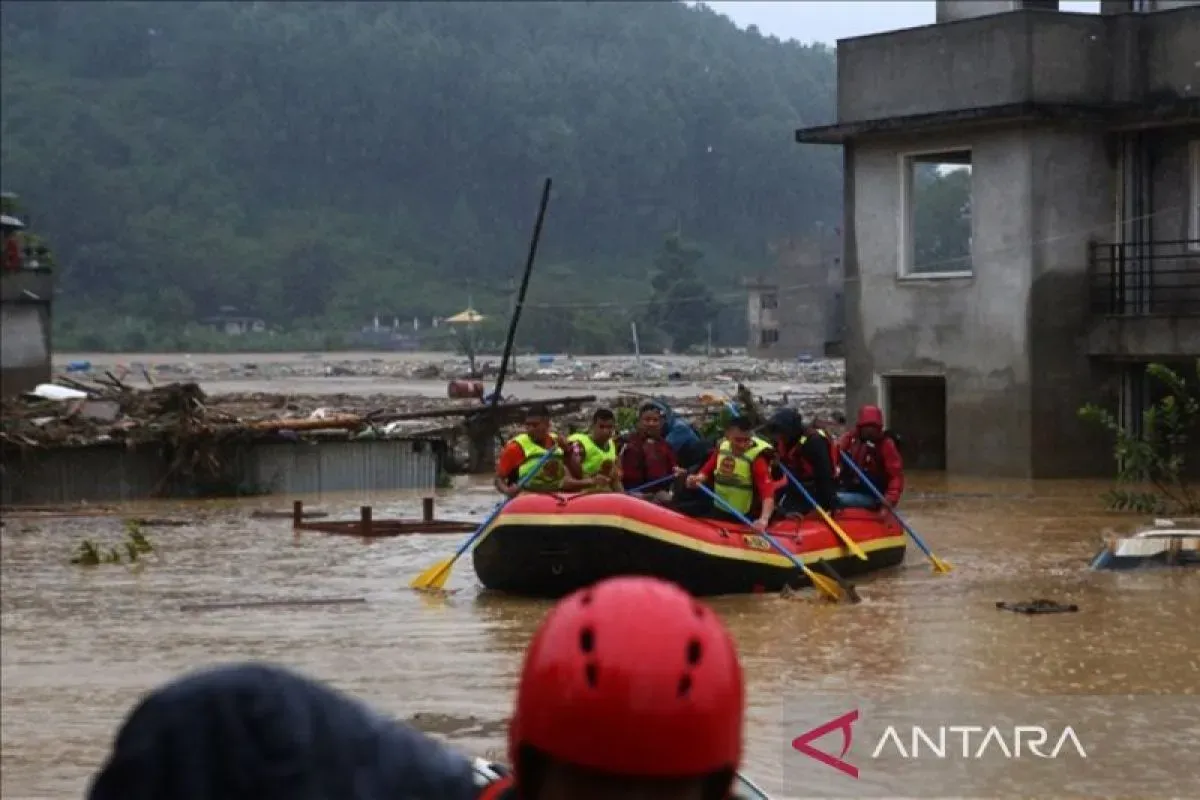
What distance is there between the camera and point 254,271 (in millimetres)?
131875

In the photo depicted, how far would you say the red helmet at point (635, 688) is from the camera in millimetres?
2230

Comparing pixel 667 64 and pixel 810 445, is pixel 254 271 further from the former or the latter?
pixel 810 445

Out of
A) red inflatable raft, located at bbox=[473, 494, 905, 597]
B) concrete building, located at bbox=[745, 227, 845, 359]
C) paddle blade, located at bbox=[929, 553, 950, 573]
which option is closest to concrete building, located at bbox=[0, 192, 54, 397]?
paddle blade, located at bbox=[929, 553, 950, 573]

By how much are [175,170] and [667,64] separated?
46738 mm

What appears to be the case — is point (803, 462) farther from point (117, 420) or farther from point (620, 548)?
point (117, 420)

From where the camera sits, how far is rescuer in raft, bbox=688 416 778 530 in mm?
16859

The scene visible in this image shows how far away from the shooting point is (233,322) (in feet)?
424

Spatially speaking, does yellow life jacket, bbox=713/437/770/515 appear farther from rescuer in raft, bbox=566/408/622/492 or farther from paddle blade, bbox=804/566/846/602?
rescuer in raft, bbox=566/408/622/492

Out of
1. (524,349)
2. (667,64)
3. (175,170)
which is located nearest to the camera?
(524,349)

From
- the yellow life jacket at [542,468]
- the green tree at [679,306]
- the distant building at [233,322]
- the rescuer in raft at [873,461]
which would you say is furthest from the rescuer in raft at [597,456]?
the distant building at [233,322]

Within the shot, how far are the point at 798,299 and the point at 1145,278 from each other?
211ft

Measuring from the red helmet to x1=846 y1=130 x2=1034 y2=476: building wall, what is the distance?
24.8m

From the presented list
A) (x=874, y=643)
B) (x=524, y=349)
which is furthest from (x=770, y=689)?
(x=524, y=349)

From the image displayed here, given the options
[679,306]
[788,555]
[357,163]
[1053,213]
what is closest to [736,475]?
[788,555]
